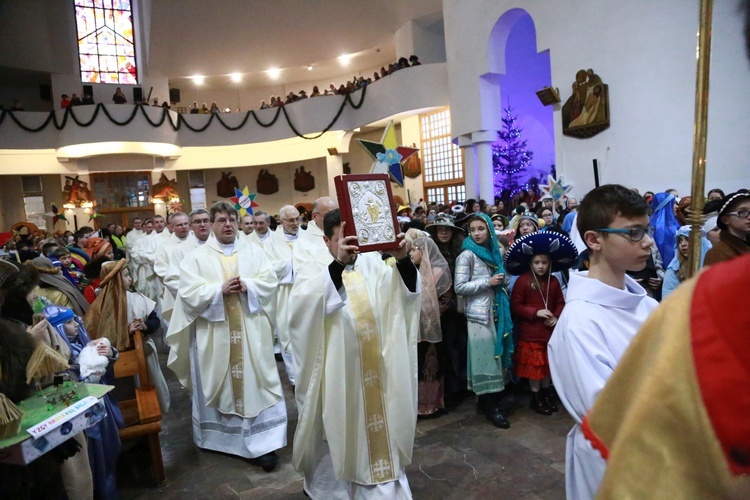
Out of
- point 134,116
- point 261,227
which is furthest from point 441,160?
point 261,227

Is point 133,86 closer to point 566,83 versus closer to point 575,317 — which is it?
point 566,83

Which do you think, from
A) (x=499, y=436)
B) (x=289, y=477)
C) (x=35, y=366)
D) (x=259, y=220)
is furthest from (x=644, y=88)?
(x=35, y=366)

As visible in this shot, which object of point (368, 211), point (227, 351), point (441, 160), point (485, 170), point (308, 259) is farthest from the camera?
point (441, 160)

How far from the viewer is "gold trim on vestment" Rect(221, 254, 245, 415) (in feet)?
14.4

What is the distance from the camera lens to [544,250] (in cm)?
466

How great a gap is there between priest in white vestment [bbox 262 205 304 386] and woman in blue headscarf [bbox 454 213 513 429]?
1.67 m

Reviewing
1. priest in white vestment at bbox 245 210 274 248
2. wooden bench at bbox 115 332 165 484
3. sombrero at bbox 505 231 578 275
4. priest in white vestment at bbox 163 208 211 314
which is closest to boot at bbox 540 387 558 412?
sombrero at bbox 505 231 578 275

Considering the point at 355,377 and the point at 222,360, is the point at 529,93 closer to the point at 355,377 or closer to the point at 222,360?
the point at 222,360

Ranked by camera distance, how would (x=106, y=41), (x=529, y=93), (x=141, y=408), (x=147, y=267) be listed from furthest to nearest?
1. (x=106, y=41)
2. (x=529, y=93)
3. (x=147, y=267)
4. (x=141, y=408)

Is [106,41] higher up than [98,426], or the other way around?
[106,41]

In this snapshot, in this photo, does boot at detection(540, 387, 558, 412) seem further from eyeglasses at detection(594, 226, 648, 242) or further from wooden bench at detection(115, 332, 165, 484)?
wooden bench at detection(115, 332, 165, 484)

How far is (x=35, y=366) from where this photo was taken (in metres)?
2.38

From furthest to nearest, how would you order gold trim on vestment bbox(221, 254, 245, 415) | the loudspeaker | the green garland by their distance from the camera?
the loudspeaker < the green garland < gold trim on vestment bbox(221, 254, 245, 415)

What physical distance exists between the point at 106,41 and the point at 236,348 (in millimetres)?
23946
